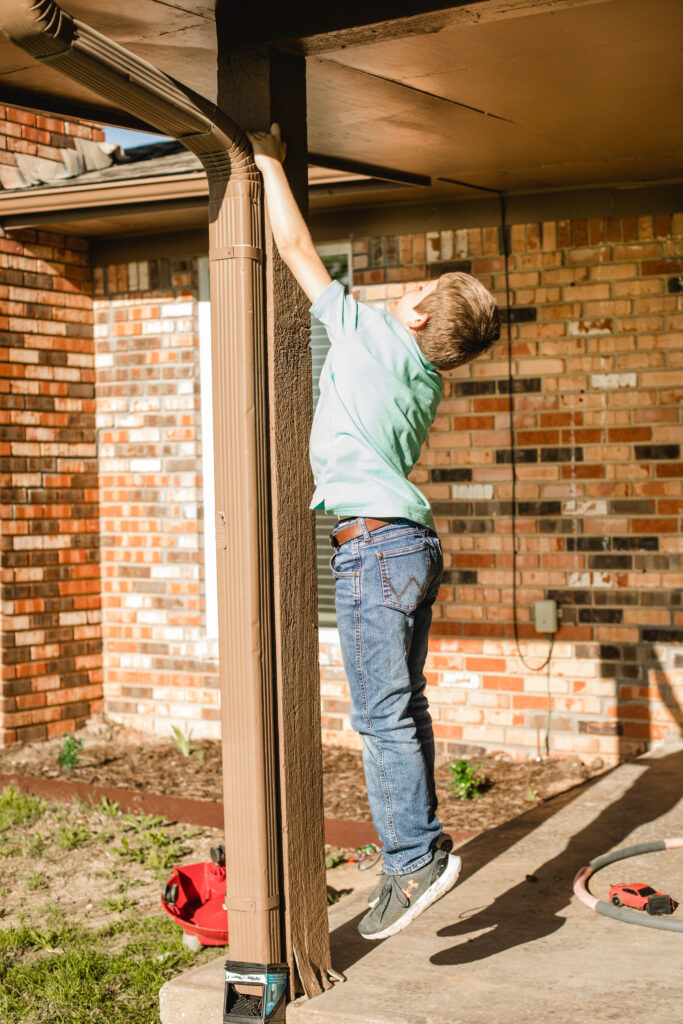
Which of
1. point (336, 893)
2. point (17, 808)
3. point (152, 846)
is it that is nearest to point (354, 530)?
point (336, 893)

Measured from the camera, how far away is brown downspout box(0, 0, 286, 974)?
318cm

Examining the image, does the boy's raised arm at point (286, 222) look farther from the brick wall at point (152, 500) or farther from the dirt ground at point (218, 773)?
the brick wall at point (152, 500)

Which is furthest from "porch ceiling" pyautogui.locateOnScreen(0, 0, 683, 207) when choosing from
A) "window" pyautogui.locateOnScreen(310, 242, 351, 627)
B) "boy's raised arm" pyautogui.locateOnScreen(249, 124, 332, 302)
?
"window" pyautogui.locateOnScreen(310, 242, 351, 627)

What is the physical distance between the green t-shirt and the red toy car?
1.71 m

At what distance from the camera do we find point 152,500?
744 cm

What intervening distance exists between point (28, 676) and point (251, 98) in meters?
4.78

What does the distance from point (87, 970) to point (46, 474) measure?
3782mm

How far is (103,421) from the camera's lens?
7598 millimetres

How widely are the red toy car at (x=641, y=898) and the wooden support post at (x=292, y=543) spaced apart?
119 cm

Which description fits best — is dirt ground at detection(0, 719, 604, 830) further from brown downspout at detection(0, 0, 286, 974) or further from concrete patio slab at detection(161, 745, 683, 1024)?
brown downspout at detection(0, 0, 286, 974)

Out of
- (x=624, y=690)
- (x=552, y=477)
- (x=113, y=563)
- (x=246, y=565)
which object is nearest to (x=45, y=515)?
(x=113, y=563)

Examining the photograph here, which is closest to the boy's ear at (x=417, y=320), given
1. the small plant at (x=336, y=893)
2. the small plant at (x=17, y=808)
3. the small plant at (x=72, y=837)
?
the small plant at (x=336, y=893)

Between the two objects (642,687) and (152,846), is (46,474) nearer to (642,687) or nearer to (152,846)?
(152,846)

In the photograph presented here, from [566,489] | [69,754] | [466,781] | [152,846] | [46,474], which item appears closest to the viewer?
[152,846]
